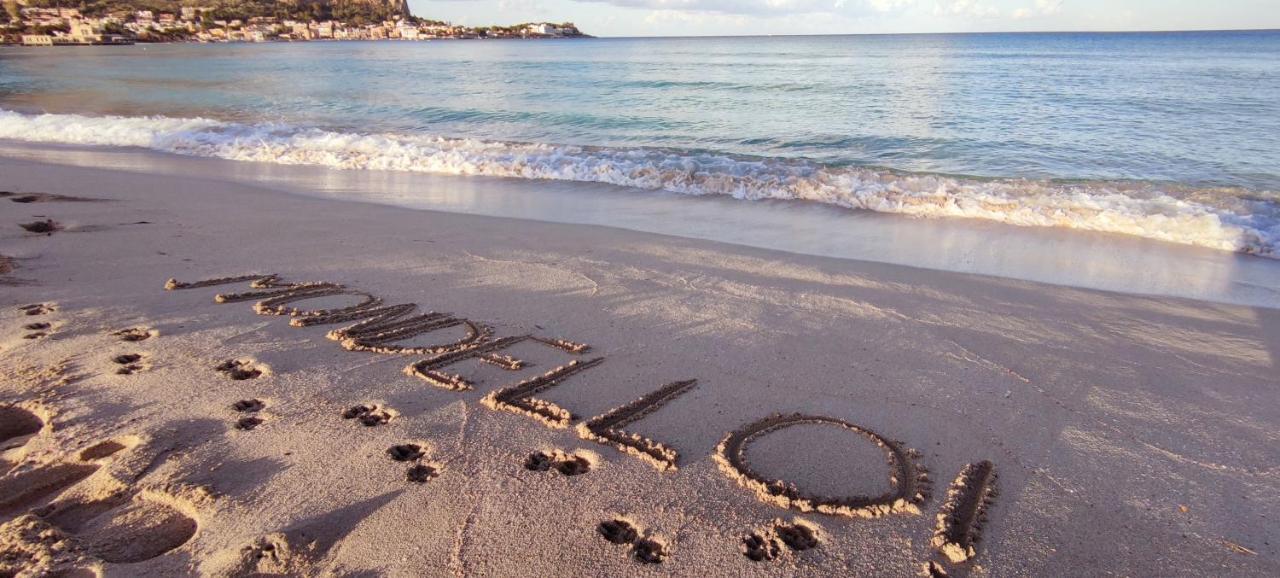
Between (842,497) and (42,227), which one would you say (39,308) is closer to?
(42,227)

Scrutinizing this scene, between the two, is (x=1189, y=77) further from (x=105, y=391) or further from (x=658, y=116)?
(x=105, y=391)

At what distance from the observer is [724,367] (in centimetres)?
295

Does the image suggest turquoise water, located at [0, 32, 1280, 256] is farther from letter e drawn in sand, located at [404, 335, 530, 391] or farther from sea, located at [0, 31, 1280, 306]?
letter e drawn in sand, located at [404, 335, 530, 391]

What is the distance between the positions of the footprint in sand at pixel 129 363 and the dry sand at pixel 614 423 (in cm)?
3

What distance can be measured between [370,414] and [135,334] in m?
1.50

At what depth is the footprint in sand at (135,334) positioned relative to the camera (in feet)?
9.97

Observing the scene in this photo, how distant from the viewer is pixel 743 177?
307 inches

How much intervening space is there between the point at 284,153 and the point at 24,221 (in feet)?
16.8

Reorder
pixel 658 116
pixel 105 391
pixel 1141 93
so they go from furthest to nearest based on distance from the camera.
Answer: pixel 1141 93
pixel 658 116
pixel 105 391

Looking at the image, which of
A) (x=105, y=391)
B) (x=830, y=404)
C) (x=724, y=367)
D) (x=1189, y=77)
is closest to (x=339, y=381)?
(x=105, y=391)

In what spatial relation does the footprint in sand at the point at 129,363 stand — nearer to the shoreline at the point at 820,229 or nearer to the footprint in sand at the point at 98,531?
the footprint in sand at the point at 98,531

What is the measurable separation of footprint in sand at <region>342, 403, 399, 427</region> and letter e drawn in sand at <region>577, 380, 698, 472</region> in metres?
0.70

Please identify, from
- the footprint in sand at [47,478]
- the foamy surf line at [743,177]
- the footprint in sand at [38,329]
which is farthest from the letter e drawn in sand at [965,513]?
the foamy surf line at [743,177]

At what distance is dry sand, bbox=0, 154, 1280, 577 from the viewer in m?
1.81
